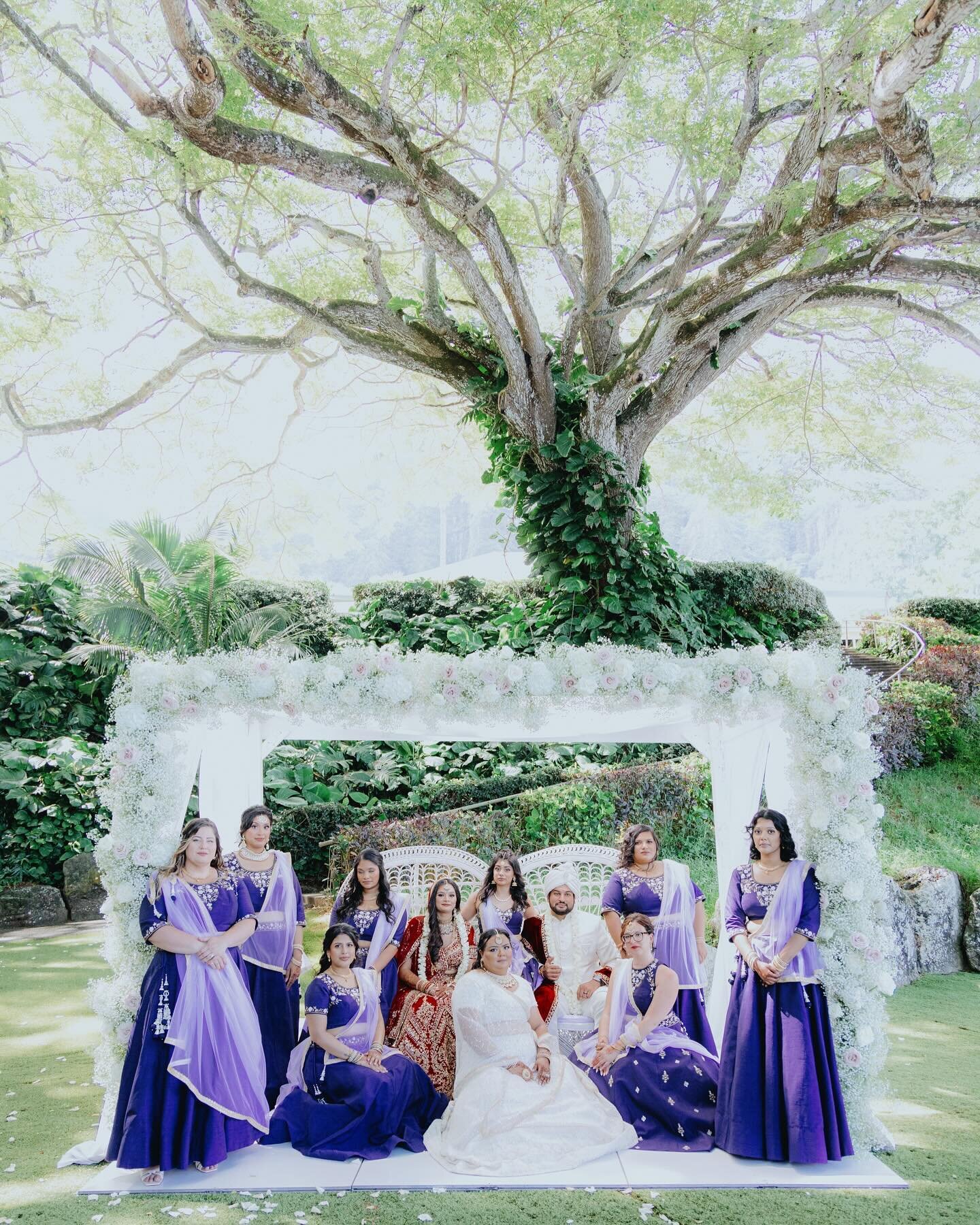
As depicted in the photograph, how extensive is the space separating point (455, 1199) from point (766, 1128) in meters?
1.51

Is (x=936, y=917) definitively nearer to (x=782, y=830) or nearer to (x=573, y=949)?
(x=573, y=949)

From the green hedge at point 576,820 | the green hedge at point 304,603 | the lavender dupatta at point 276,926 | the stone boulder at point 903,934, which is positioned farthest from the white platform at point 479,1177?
the green hedge at point 304,603

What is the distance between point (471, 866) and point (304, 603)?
7976 mm

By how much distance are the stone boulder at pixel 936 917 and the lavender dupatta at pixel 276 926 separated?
5.30m

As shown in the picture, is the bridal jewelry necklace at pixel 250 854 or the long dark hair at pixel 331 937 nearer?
the long dark hair at pixel 331 937

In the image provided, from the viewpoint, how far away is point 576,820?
10375 millimetres

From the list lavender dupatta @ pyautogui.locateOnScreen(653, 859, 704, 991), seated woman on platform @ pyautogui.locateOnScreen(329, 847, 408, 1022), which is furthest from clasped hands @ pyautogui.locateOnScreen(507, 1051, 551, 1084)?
lavender dupatta @ pyautogui.locateOnScreen(653, 859, 704, 991)

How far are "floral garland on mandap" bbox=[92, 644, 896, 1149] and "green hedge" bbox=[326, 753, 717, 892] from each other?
4.11 meters

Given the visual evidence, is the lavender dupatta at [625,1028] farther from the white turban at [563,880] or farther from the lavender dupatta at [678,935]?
the white turban at [563,880]

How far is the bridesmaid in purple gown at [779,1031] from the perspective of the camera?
4.88m

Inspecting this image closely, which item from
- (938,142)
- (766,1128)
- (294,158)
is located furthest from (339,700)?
(938,142)

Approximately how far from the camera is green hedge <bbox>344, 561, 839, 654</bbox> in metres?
14.3

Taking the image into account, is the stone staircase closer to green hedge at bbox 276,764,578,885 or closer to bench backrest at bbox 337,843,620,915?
green hedge at bbox 276,764,578,885

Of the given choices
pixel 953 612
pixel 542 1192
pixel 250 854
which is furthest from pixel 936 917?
pixel 953 612
